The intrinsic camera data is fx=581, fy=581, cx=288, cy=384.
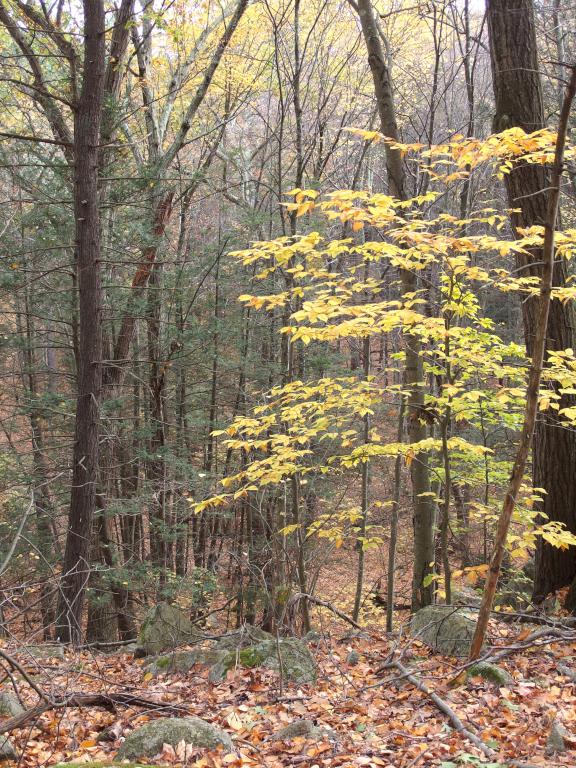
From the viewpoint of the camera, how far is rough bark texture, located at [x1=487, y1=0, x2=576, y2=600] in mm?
5660

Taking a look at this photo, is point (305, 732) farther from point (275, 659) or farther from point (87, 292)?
point (87, 292)

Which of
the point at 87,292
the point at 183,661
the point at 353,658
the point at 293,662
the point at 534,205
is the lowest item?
the point at 183,661

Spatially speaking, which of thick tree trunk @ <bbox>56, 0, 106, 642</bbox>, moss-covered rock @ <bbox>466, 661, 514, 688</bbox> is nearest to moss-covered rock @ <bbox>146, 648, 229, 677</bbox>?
thick tree trunk @ <bbox>56, 0, 106, 642</bbox>

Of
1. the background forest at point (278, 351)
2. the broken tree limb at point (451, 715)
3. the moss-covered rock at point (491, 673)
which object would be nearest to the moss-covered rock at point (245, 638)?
the background forest at point (278, 351)

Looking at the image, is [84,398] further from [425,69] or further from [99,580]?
[425,69]

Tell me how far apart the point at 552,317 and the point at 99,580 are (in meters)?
7.41

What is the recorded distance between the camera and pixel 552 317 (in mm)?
5797

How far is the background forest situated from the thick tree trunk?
3 centimetres

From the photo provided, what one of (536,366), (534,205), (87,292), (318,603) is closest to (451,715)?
(536,366)

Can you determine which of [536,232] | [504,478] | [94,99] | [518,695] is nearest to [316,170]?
[94,99]

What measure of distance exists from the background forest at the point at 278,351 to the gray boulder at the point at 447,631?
29 mm

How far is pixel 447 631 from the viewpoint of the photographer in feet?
16.8

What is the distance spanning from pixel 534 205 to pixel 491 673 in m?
4.30

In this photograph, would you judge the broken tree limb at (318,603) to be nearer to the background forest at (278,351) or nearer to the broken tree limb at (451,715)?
the background forest at (278,351)
